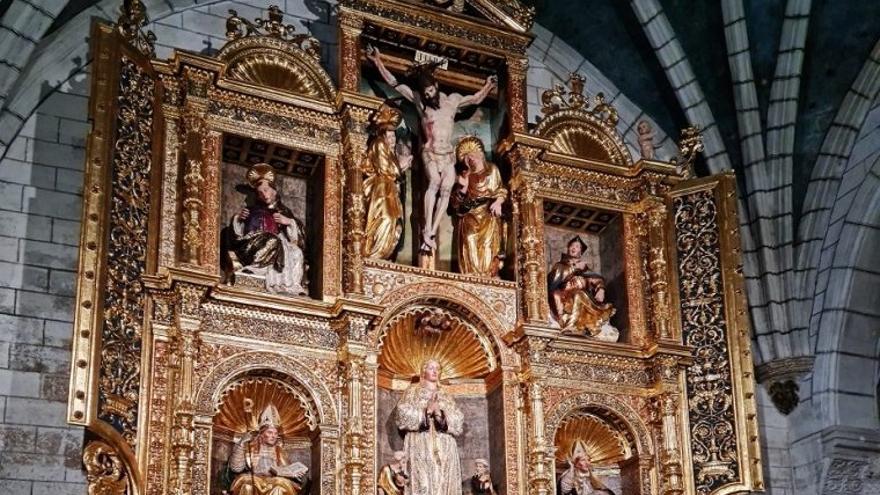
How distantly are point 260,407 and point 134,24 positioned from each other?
3.14 meters

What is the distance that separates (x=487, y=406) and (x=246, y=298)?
2407 millimetres

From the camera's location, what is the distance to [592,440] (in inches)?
460

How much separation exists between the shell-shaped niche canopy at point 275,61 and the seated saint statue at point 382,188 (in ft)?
1.69

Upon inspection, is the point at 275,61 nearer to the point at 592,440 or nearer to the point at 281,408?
the point at 281,408

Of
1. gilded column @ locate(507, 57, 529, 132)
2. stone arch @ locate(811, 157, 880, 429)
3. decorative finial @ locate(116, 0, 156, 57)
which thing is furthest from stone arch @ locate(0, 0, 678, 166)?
stone arch @ locate(811, 157, 880, 429)

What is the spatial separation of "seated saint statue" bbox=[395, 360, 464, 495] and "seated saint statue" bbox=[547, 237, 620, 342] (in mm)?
1404

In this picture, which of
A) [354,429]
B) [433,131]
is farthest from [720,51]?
[354,429]

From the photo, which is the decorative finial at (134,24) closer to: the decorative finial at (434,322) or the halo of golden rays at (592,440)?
the decorative finial at (434,322)

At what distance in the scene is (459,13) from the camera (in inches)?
487

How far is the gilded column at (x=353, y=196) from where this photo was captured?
10781mm

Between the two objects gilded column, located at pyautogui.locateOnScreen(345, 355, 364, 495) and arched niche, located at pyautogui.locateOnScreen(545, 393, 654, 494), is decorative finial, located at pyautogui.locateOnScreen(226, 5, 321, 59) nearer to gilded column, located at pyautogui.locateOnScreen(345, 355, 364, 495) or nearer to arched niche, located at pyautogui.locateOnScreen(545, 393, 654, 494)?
gilded column, located at pyautogui.locateOnScreen(345, 355, 364, 495)

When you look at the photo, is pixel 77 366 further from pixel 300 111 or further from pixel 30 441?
pixel 300 111

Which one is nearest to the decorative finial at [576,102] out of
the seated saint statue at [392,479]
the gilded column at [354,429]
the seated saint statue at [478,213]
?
the seated saint statue at [478,213]

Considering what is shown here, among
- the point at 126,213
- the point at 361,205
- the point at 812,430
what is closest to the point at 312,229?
the point at 361,205
